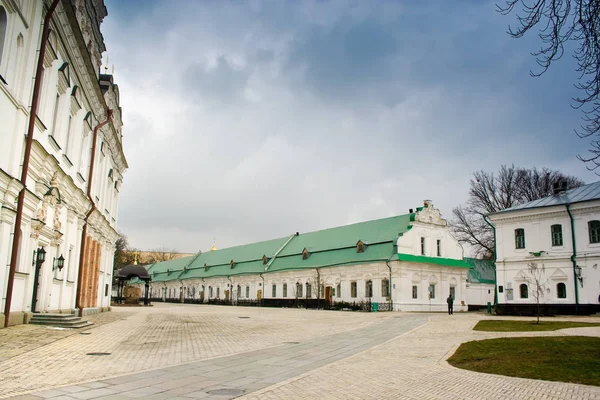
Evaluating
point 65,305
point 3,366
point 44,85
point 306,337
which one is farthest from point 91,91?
point 3,366

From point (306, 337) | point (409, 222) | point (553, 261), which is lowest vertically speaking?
point (306, 337)

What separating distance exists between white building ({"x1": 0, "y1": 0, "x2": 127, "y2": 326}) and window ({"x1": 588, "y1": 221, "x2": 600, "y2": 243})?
30107 millimetres

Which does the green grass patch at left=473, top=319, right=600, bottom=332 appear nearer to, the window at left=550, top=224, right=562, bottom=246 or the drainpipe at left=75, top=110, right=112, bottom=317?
the window at left=550, top=224, right=562, bottom=246

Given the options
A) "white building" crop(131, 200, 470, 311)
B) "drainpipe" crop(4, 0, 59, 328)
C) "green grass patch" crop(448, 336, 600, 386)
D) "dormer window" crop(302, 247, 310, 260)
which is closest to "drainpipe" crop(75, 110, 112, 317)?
"drainpipe" crop(4, 0, 59, 328)

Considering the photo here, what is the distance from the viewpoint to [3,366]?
28.7 feet

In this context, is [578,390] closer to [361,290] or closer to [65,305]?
[65,305]

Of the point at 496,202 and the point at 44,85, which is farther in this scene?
the point at 496,202

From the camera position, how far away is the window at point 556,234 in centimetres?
3328

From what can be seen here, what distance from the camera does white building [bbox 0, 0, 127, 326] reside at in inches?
543

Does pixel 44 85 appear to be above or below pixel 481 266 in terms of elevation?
above

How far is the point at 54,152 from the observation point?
59.3 ft

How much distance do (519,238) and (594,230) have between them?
5.10 metres

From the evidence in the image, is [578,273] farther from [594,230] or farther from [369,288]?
[369,288]

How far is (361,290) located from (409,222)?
315 inches
